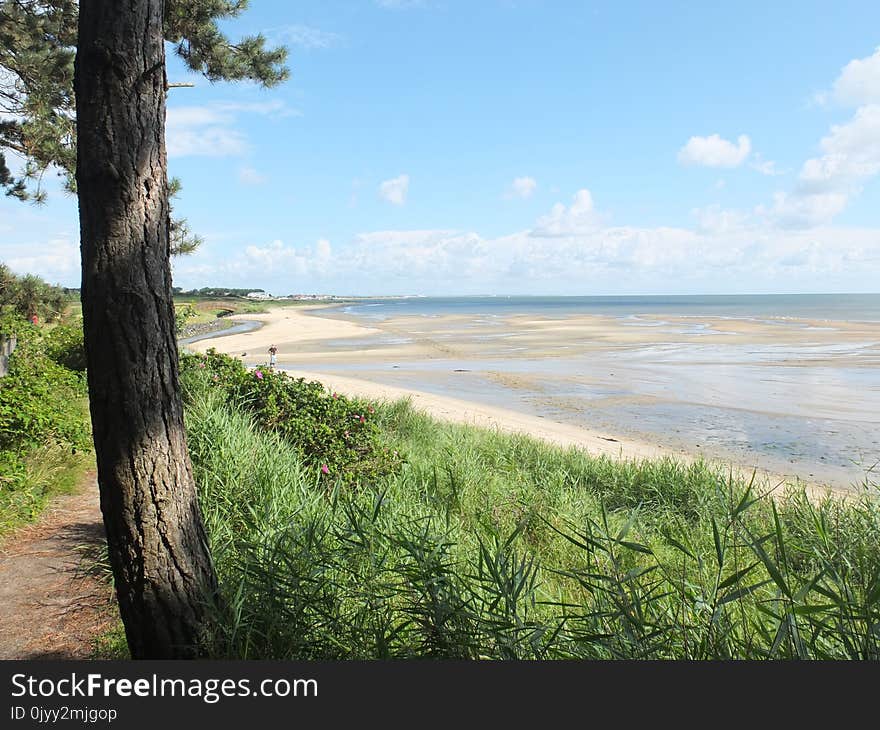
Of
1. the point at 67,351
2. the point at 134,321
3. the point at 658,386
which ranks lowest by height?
the point at 658,386

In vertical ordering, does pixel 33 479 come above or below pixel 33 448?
below

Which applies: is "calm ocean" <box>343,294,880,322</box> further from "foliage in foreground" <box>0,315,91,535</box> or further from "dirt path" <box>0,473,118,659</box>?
"dirt path" <box>0,473,118,659</box>

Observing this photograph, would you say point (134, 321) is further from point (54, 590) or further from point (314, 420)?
point (314, 420)

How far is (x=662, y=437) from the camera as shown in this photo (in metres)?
12.3

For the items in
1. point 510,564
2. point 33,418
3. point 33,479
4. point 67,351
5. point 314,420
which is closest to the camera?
point 510,564

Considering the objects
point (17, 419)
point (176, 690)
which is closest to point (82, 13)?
point (176, 690)

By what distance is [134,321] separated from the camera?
2.67 metres

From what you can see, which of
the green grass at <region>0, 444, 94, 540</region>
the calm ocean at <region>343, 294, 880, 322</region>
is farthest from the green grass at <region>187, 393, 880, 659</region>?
the calm ocean at <region>343, 294, 880, 322</region>

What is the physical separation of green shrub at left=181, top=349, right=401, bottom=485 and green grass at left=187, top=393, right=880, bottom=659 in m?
0.20

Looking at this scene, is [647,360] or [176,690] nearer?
[176,690]

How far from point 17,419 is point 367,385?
11633 mm

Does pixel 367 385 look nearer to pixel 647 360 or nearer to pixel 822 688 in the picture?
pixel 647 360

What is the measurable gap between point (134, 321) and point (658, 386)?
17210 millimetres

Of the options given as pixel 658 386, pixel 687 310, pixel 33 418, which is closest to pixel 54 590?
pixel 33 418
